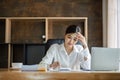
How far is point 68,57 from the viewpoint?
9.02 ft

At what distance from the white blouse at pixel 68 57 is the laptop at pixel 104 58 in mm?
689

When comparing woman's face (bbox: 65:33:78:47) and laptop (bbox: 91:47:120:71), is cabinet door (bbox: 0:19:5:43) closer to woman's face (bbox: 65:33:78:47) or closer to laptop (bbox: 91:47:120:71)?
woman's face (bbox: 65:33:78:47)

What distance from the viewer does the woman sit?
2682 mm

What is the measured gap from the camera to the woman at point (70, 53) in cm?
268

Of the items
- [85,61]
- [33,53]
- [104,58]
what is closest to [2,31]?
[33,53]

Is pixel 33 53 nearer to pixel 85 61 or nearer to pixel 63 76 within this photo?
pixel 85 61

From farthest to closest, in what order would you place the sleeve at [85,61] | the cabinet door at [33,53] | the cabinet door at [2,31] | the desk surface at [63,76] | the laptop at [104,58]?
the cabinet door at [2,31]
the cabinet door at [33,53]
the sleeve at [85,61]
the laptop at [104,58]
the desk surface at [63,76]

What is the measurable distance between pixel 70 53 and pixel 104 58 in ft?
2.83

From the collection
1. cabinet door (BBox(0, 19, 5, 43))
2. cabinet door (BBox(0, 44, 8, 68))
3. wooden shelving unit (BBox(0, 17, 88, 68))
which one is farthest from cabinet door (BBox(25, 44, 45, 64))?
cabinet door (BBox(0, 19, 5, 43))

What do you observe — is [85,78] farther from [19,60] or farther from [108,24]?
[19,60]

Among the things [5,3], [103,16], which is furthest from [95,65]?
[5,3]

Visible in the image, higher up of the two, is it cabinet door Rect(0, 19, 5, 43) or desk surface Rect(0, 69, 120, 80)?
cabinet door Rect(0, 19, 5, 43)

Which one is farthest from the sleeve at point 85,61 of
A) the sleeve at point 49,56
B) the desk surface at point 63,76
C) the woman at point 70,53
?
the desk surface at point 63,76

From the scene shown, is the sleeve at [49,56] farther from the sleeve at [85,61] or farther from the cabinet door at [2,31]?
the cabinet door at [2,31]
